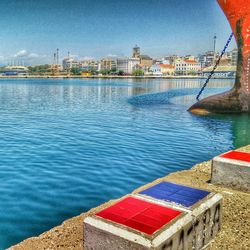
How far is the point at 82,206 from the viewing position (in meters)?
11.3

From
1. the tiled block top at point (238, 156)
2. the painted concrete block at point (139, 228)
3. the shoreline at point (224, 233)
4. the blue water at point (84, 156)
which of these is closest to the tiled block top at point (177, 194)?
the painted concrete block at point (139, 228)

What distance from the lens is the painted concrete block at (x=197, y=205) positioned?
21.2 feet

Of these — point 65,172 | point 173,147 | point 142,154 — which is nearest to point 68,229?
point 65,172

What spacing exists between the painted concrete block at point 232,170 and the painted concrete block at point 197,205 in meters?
2.64

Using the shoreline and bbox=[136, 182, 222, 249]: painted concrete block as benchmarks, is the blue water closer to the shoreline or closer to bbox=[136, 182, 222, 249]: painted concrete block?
the shoreline

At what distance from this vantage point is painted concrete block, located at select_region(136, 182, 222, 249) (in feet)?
21.2

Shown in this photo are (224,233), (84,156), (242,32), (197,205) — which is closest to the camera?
(197,205)

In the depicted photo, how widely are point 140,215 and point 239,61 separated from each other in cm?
3037

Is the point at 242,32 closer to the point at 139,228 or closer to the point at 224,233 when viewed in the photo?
the point at 224,233

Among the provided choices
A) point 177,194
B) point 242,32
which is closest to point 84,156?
point 177,194

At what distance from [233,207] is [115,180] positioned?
5941 millimetres

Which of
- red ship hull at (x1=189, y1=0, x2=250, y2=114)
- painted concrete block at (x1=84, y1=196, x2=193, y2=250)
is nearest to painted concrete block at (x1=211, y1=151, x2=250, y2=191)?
painted concrete block at (x1=84, y1=196, x2=193, y2=250)

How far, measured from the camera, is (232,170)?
994 centimetres

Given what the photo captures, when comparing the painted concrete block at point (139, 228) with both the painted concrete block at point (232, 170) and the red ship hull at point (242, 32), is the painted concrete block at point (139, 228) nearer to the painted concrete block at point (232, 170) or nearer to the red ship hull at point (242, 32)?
the painted concrete block at point (232, 170)
